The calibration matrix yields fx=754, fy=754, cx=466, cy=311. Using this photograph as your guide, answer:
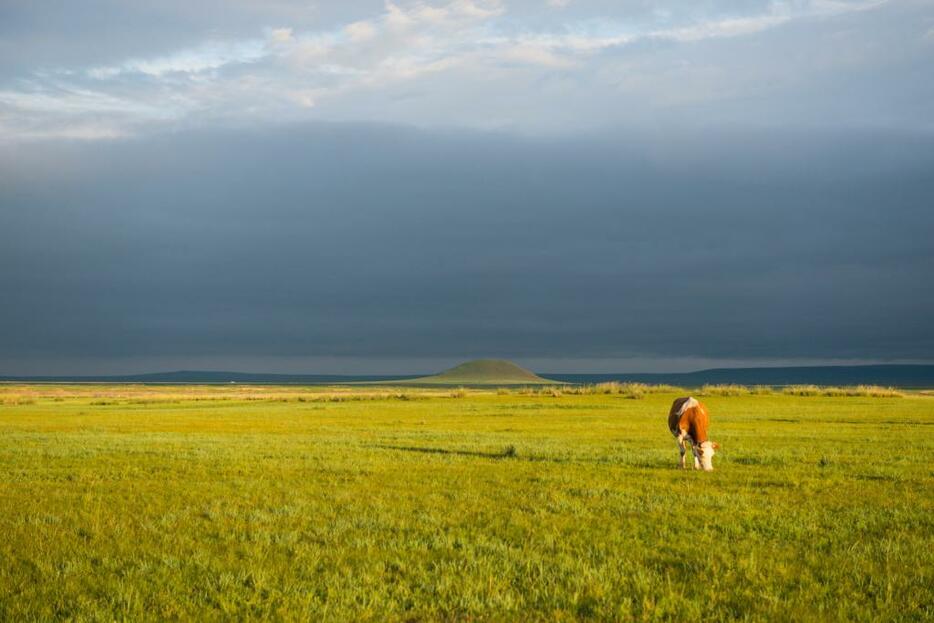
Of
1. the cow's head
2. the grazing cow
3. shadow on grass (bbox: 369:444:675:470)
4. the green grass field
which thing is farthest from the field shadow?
the cow's head

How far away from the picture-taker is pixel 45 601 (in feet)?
29.5

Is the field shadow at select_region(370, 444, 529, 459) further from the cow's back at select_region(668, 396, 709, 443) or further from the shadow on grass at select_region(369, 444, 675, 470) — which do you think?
the cow's back at select_region(668, 396, 709, 443)

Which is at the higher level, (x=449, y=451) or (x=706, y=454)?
(x=706, y=454)

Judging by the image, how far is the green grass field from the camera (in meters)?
8.88

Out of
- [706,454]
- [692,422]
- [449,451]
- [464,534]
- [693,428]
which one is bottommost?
[449,451]

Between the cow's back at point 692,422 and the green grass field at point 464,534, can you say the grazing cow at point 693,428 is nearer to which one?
the cow's back at point 692,422

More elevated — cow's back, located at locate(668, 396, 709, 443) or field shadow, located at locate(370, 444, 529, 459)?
cow's back, located at locate(668, 396, 709, 443)

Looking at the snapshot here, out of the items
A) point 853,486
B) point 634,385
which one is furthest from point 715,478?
point 634,385

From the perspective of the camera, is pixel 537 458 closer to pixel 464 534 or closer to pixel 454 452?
pixel 454 452

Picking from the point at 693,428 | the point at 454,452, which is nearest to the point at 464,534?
the point at 693,428

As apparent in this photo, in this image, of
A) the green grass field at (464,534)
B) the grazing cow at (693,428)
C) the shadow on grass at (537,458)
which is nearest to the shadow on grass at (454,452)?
the shadow on grass at (537,458)

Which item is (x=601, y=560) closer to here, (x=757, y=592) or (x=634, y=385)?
(x=757, y=592)

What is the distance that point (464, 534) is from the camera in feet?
40.3

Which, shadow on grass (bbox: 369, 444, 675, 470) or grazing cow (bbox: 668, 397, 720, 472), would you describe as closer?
grazing cow (bbox: 668, 397, 720, 472)
